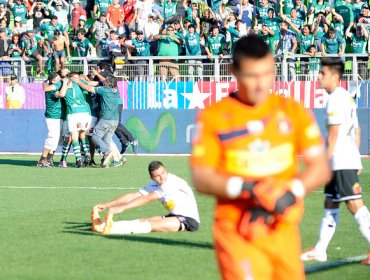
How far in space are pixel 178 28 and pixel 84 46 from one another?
3035mm

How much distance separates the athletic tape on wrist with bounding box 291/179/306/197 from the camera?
5176 mm

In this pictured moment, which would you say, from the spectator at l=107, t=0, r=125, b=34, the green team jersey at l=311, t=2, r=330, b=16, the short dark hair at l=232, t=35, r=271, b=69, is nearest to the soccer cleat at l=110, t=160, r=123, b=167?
the spectator at l=107, t=0, r=125, b=34

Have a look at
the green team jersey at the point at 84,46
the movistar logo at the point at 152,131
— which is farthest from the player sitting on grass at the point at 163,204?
the green team jersey at the point at 84,46

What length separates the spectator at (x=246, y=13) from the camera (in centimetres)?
2881

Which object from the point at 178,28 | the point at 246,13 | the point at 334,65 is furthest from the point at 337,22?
the point at 334,65

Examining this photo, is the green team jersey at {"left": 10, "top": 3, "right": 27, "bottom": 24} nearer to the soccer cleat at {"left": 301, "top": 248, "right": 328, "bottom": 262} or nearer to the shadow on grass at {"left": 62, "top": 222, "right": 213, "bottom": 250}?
the shadow on grass at {"left": 62, "top": 222, "right": 213, "bottom": 250}

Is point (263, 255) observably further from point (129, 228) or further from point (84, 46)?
point (84, 46)

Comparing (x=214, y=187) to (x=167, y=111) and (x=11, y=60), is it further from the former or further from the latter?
(x=11, y=60)

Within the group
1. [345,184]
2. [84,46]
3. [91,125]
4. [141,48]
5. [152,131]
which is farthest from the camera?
[84,46]

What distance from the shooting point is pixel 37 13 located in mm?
32031

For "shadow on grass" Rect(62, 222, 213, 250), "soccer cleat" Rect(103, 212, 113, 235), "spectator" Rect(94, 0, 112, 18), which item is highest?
"spectator" Rect(94, 0, 112, 18)

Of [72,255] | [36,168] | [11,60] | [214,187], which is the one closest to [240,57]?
[214,187]

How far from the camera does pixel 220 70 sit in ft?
88.8

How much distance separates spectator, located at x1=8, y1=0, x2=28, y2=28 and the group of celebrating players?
9.52 meters
